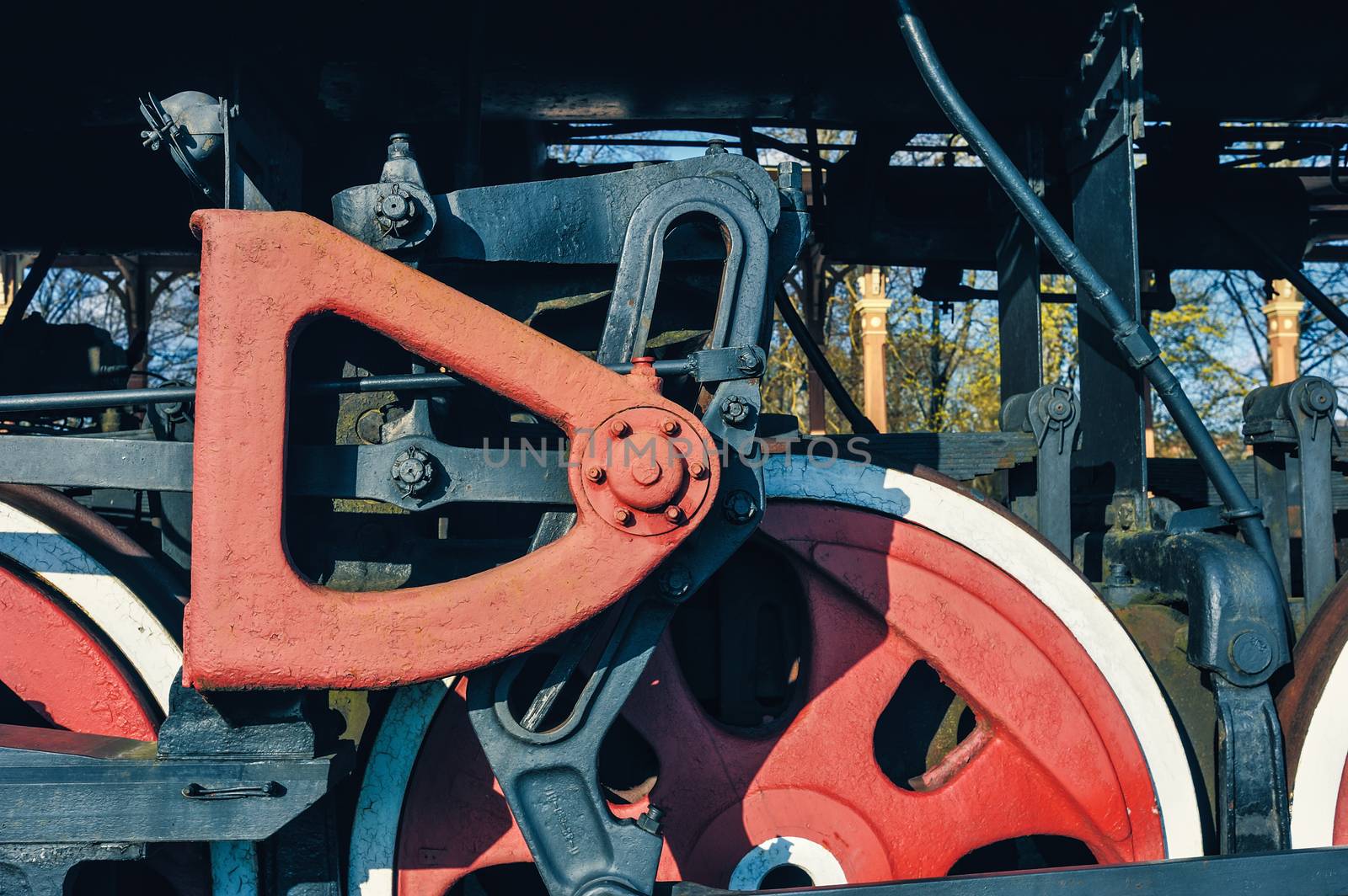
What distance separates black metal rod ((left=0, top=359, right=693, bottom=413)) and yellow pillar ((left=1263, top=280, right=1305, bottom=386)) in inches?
494

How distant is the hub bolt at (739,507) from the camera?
144cm

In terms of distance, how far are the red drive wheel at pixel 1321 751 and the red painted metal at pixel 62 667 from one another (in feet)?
6.28

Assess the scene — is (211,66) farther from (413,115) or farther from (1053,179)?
(1053,179)

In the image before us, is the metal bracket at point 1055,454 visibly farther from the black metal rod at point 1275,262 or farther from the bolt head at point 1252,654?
the black metal rod at point 1275,262

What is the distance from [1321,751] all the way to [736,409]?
1.21 m

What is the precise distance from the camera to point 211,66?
2.04 m

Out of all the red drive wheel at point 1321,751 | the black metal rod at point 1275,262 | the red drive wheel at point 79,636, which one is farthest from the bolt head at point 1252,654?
the red drive wheel at point 79,636

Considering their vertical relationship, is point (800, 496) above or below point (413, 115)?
below

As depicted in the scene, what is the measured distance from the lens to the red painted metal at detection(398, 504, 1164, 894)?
171cm

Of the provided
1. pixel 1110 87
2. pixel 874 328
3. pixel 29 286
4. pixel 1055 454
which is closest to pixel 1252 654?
pixel 1055 454

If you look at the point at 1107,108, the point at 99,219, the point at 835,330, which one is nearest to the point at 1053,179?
the point at 1107,108

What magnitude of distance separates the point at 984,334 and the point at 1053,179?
11412mm

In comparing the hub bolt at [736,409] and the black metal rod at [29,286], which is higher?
the black metal rod at [29,286]

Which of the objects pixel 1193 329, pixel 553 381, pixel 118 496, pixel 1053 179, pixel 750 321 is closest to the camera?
pixel 553 381
